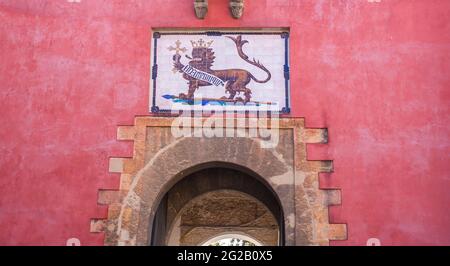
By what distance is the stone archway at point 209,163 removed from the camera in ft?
17.6

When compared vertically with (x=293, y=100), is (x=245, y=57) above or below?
above

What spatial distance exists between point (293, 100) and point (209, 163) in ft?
3.26

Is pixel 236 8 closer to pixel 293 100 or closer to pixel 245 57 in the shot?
pixel 245 57

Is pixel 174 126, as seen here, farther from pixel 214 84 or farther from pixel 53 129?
pixel 53 129

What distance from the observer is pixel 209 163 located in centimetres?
559

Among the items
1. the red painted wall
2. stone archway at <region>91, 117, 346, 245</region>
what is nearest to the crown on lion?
the red painted wall

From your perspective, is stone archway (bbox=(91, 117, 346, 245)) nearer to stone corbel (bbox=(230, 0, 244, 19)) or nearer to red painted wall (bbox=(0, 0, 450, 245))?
red painted wall (bbox=(0, 0, 450, 245))

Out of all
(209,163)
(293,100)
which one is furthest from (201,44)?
(209,163)

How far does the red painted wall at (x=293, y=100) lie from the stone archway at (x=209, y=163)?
0.10m

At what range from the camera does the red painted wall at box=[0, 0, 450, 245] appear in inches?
211

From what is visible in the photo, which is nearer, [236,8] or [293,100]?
[293,100]

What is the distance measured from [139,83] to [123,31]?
0.58m

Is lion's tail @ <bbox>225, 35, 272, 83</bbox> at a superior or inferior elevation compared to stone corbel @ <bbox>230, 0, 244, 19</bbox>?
inferior

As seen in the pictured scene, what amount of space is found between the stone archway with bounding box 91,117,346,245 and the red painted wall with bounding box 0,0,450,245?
0.33 feet
